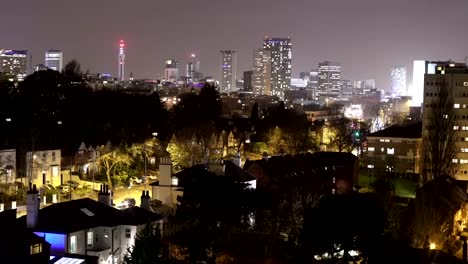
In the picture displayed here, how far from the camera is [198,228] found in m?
13.8

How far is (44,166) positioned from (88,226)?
40.8 feet

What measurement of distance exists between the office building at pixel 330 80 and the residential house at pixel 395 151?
144 m

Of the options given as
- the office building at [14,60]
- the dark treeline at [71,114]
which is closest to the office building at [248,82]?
the office building at [14,60]

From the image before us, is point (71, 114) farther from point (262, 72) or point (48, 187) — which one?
point (262, 72)

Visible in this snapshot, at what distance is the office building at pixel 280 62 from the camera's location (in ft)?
521

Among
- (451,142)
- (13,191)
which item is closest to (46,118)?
(13,191)

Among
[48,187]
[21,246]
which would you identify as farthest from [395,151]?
[21,246]

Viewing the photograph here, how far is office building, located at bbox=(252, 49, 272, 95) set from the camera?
507 feet

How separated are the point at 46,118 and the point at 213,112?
1740 cm

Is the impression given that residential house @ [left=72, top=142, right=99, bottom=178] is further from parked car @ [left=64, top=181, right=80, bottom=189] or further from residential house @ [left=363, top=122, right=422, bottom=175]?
residential house @ [left=363, top=122, right=422, bottom=175]

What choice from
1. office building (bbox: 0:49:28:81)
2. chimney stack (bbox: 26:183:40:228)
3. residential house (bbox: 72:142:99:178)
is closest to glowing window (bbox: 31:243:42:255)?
chimney stack (bbox: 26:183:40:228)

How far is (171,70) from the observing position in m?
175

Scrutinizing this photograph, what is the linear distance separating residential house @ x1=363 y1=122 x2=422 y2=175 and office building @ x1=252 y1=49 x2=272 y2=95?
108657 mm

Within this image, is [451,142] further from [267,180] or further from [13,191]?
[13,191]
